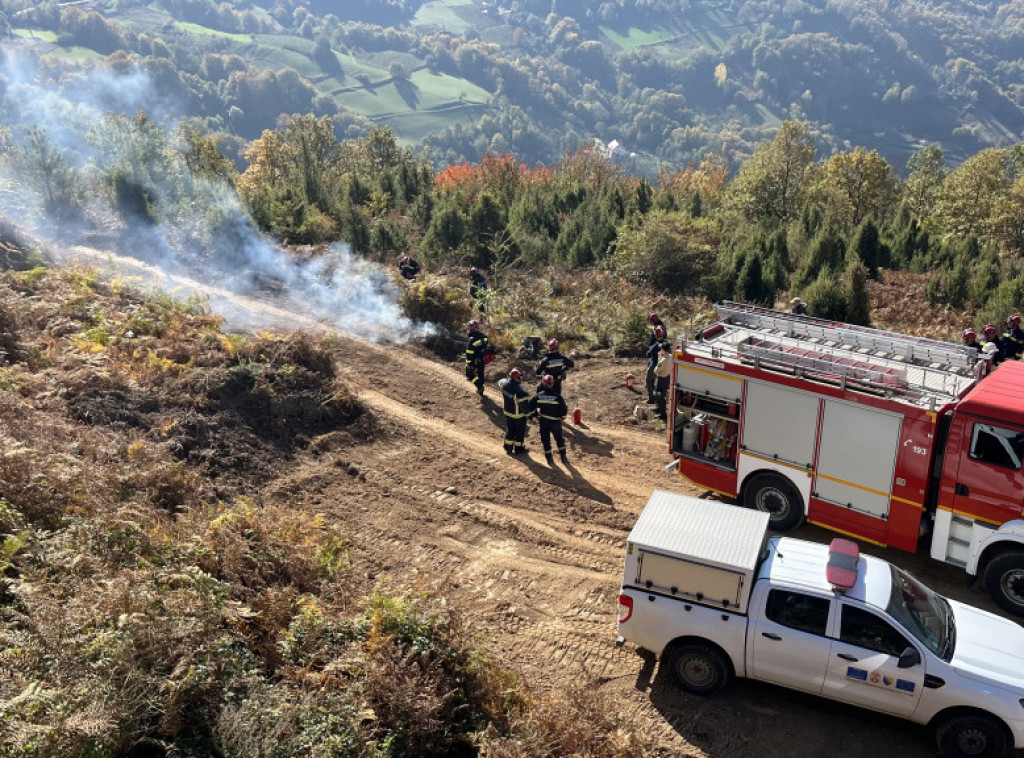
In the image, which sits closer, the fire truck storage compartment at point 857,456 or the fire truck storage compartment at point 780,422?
the fire truck storage compartment at point 857,456

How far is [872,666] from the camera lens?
7.12 meters

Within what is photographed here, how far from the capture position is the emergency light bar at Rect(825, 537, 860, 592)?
24.0 feet

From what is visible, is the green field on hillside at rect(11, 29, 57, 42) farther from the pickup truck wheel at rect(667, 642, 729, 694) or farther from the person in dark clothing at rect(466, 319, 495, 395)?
the pickup truck wheel at rect(667, 642, 729, 694)

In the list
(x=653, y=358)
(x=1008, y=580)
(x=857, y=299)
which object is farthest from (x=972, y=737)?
(x=857, y=299)

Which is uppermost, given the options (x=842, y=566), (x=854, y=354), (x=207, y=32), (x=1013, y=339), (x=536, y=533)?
(x=207, y=32)

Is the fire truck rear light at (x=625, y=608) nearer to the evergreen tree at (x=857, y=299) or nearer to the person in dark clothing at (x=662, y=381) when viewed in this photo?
the person in dark clothing at (x=662, y=381)

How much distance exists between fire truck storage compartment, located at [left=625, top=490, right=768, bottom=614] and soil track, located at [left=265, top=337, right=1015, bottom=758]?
1.28 m

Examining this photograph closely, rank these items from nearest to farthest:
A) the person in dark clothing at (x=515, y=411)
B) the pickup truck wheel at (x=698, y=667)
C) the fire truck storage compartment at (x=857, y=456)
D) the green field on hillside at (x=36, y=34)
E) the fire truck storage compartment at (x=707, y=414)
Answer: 1. the pickup truck wheel at (x=698, y=667)
2. the fire truck storage compartment at (x=857, y=456)
3. the fire truck storage compartment at (x=707, y=414)
4. the person in dark clothing at (x=515, y=411)
5. the green field on hillside at (x=36, y=34)

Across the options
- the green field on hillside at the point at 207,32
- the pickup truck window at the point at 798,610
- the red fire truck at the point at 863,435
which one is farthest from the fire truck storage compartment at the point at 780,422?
the green field on hillside at the point at 207,32

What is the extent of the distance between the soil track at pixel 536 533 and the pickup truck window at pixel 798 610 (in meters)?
1.11

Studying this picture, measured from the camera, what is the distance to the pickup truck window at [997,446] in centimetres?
856

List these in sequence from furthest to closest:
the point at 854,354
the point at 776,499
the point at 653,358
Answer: the point at 653,358 → the point at 776,499 → the point at 854,354

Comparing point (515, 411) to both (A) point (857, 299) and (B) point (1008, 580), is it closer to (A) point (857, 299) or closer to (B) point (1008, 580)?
(B) point (1008, 580)

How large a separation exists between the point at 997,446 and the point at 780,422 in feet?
8.60
